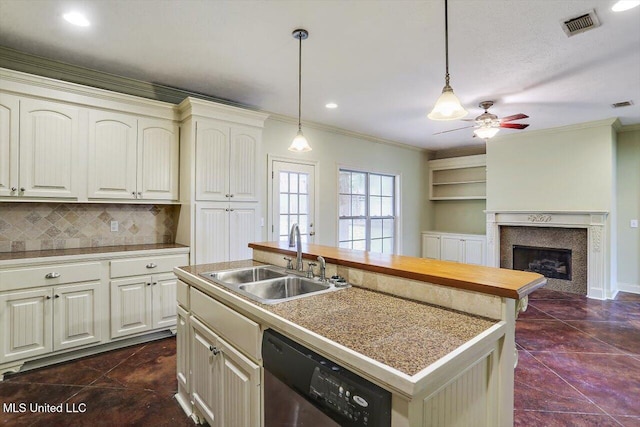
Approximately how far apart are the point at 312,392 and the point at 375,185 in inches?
203

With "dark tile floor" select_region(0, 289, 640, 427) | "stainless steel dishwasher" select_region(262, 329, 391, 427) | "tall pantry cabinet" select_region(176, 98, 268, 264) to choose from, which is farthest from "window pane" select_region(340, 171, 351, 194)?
"stainless steel dishwasher" select_region(262, 329, 391, 427)

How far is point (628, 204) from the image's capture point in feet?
16.0

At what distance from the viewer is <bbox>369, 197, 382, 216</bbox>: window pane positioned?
5.92 metres

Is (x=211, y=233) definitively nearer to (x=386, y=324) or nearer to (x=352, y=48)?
(x=352, y=48)

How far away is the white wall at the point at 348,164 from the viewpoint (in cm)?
454

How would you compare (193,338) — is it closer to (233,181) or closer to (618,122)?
(233,181)

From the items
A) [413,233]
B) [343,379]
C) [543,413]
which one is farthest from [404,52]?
[413,233]

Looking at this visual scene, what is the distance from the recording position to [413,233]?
660cm

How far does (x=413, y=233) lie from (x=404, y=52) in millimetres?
4443

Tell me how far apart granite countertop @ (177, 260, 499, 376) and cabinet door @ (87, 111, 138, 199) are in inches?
83.1

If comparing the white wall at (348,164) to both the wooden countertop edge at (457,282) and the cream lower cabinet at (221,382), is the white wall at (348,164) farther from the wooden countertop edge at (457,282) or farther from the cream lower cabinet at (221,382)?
the wooden countertop edge at (457,282)

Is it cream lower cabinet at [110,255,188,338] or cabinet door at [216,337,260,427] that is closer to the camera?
cabinet door at [216,337,260,427]

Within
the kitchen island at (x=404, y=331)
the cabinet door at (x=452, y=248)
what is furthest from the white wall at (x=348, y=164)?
the kitchen island at (x=404, y=331)

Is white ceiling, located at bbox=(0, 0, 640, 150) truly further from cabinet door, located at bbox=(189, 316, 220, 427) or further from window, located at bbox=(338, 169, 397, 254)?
cabinet door, located at bbox=(189, 316, 220, 427)
